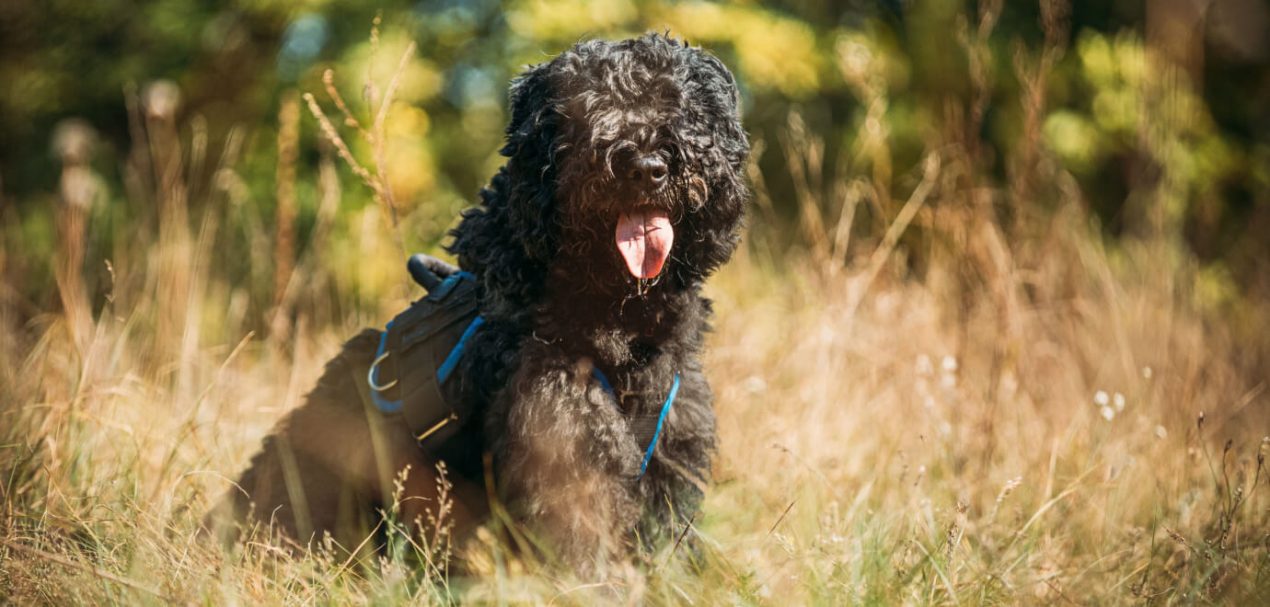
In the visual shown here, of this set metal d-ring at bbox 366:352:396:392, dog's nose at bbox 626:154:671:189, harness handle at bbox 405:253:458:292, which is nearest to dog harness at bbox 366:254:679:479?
metal d-ring at bbox 366:352:396:392

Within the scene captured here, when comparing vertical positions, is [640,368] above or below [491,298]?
below

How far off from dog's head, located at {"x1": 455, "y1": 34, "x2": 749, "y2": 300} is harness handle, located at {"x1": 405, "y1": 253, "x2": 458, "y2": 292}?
21.7 inches

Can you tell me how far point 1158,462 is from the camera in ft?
11.3

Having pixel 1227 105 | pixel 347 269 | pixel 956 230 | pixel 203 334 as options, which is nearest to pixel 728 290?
pixel 956 230

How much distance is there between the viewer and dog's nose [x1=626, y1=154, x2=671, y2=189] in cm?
221

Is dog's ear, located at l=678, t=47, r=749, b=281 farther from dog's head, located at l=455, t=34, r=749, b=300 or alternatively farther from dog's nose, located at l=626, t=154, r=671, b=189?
dog's nose, located at l=626, t=154, r=671, b=189

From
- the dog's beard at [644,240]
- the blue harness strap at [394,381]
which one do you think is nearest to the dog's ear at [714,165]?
the dog's beard at [644,240]

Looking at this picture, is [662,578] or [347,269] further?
[347,269]

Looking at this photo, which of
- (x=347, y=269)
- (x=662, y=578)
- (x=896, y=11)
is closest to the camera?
(x=662, y=578)

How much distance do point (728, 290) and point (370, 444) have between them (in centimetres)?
342

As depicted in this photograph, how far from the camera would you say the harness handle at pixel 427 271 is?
2955 millimetres

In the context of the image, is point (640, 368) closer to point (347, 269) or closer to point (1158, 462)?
point (1158, 462)

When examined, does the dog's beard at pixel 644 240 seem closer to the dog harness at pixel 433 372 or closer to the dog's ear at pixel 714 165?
the dog's ear at pixel 714 165

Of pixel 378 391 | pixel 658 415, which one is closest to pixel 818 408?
pixel 658 415
